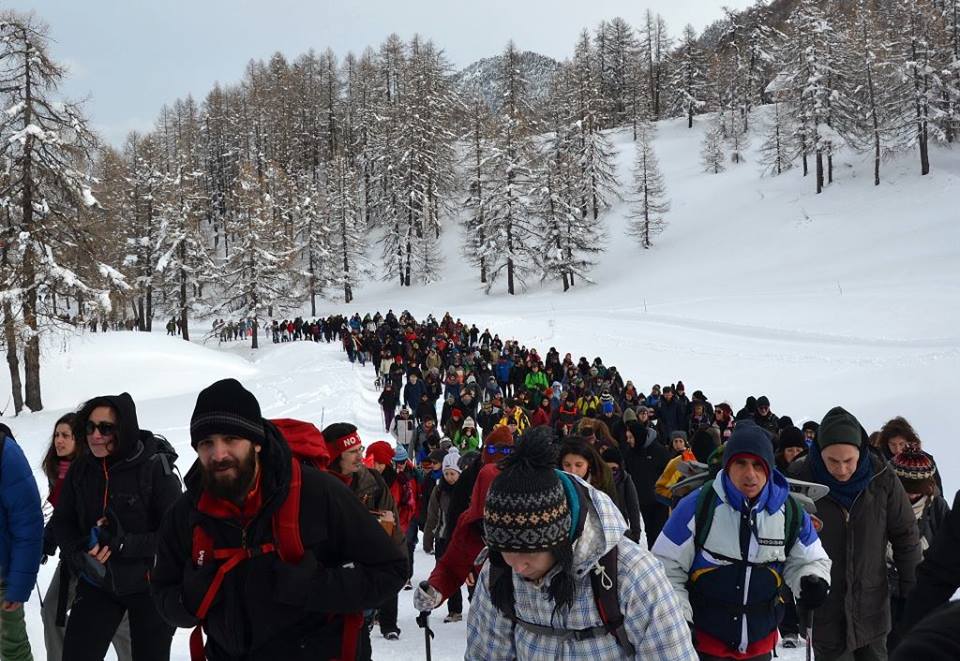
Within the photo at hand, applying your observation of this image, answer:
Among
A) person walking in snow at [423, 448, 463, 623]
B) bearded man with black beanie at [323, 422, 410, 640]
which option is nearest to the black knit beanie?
bearded man with black beanie at [323, 422, 410, 640]

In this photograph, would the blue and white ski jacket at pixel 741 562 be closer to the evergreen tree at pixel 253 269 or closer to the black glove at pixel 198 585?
the black glove at pixel 198 585

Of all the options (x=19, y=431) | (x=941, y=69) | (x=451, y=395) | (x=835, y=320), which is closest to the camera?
(x=451, y=395)

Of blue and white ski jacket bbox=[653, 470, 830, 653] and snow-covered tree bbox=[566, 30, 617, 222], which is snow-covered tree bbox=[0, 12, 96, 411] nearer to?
blue and white ski jacket bbox=[653, 470, 830, 653]

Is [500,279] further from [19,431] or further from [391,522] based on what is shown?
[391,522]

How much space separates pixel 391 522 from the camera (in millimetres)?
4586

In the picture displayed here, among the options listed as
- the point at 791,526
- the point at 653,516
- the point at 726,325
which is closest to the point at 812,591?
the point at 791,526

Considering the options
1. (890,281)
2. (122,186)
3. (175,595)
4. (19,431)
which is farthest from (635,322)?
(122,186)

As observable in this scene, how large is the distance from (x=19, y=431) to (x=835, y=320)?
26781 millimetres

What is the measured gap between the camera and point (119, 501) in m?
3.87

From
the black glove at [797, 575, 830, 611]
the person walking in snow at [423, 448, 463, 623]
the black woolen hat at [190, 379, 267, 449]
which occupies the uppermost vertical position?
the black woolen hat at [190, 379, 267, 449]

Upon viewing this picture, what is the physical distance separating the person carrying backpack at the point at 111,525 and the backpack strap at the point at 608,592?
268cm

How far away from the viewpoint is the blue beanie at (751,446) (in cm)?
320

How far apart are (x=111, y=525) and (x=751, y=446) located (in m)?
3.43

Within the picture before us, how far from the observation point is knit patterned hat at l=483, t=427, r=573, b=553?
2203mm
